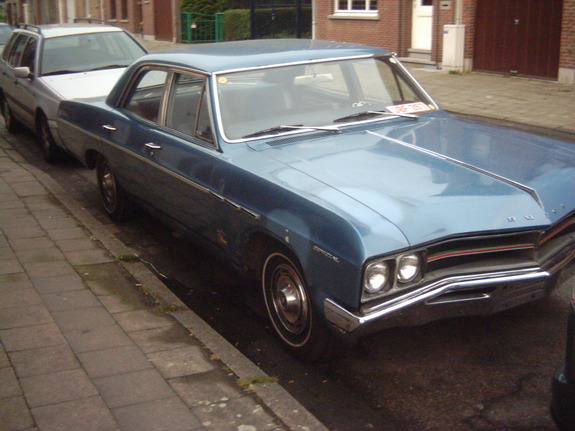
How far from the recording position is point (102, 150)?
23.4ft

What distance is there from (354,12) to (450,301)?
63.5ft

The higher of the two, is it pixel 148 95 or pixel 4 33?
pixel 4 33

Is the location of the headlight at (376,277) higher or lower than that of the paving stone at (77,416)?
higher

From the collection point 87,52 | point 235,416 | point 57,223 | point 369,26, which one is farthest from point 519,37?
point 235,416

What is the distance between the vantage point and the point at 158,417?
3.70m

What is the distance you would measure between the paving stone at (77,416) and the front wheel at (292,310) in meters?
1.22

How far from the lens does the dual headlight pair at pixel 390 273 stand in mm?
3857

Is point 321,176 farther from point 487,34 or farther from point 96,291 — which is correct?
point 487,34

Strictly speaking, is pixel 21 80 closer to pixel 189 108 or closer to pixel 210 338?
pixel 189 108

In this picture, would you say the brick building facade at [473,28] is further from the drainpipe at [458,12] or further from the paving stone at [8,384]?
the paving stone at [8,384]

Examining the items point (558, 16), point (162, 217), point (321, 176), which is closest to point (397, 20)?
point (558, 16)

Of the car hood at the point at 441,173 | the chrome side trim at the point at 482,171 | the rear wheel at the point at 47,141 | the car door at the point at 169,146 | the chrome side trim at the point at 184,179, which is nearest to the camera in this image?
the car hood at the point at 441,173

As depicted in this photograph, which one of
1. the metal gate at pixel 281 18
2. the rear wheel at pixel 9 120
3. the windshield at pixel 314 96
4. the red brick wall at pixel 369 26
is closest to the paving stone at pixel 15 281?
the windshield at pixel 314 96

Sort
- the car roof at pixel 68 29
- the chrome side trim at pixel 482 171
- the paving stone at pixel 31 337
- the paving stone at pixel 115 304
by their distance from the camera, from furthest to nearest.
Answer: the car roof at pixel 68 29, the paving stone at pixel 115 304, the paving stone at pixel 31 337, the chrome side trim at pixel 482 171
